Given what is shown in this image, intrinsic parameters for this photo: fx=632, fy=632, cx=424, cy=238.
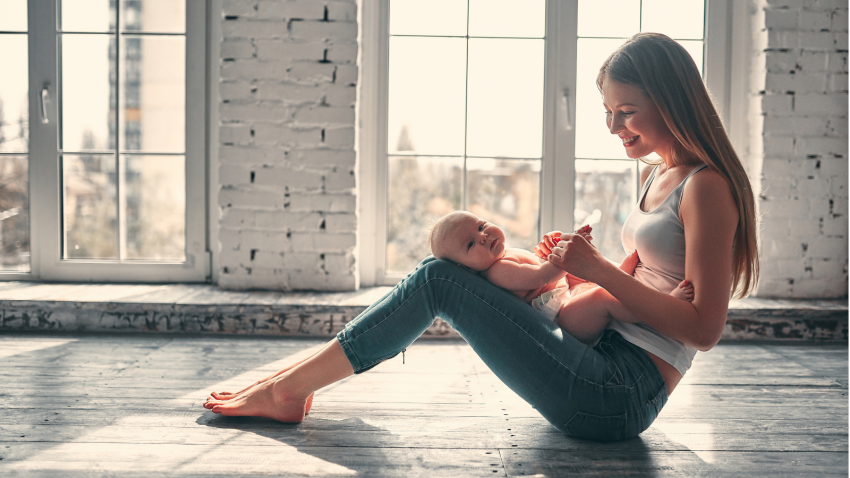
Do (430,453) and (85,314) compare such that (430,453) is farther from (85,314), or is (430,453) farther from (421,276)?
(85,314)

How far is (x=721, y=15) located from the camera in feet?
9.52

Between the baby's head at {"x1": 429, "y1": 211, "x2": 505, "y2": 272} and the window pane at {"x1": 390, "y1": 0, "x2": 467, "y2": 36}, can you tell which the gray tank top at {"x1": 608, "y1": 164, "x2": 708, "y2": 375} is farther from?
the window pane at {"x1": 390, "y1": 0, "x2": 467, "y2": 36}

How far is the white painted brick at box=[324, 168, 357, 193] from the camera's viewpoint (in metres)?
2.78

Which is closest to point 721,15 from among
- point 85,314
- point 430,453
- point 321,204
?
point 321,204

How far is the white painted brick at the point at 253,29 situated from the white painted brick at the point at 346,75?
0.27m

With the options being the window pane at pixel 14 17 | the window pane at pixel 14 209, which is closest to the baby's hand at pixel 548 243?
the window pane at pixel 14 209

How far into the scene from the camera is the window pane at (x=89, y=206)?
2955 millimetres

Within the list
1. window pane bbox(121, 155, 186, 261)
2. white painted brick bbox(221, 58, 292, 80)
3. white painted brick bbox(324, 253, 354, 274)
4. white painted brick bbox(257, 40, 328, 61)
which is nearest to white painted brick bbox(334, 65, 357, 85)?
white painted brick bbox(257, 40, 328, 61)

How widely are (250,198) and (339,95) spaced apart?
60 centimetres

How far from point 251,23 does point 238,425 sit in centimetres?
183

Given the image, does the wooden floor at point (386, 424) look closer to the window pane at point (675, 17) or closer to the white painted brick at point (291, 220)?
the white painted brick at point (291, 220)

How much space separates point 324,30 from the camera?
2732 millimetres

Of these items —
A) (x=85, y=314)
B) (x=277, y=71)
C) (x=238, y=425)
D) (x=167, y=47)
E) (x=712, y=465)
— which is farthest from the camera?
(x=167, y=47)

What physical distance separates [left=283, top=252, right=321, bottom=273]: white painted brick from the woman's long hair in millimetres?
1785
